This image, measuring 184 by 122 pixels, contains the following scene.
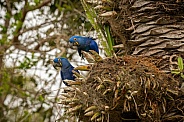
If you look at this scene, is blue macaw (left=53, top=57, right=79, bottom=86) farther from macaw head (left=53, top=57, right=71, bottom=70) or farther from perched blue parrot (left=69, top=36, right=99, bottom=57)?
perched blue parrot (left=69, top=36, right=99, bottom=57)

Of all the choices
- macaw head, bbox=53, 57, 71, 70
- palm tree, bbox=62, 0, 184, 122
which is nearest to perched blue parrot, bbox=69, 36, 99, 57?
macaw head, bbox=53, 57, 71, 70

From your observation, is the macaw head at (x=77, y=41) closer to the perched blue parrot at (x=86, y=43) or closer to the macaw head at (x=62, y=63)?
the perched blue parrot at (x=86, y=43)

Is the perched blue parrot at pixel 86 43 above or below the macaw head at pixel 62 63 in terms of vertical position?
above

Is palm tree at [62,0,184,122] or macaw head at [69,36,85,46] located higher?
palm tree at [62,0,184,122]

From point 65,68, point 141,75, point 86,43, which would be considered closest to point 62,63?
point 65,68

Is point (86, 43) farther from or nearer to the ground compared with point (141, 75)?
nearer to the ground

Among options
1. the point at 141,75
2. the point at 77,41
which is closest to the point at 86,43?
the point at 77,41

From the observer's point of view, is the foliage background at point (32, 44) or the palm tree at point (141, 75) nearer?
the palm tree at point (141, 75)

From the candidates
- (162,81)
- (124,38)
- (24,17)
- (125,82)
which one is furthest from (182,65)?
(24,17)

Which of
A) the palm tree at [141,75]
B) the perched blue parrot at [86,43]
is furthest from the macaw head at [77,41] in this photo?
the palm tree at [141,75]

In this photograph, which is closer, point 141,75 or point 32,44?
point 141,75

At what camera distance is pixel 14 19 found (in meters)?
4.52

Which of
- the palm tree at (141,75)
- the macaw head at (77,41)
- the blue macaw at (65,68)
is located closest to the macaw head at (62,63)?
the blue macaw at (65,68)

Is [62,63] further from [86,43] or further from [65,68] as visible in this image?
[86,43]
